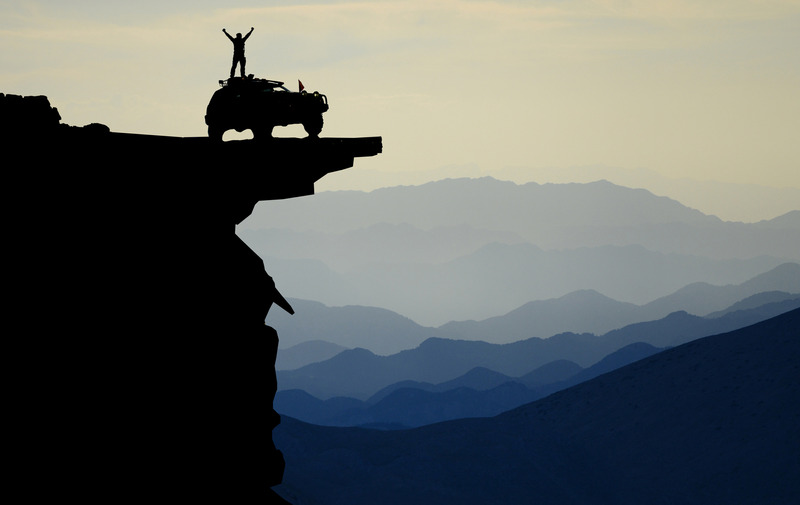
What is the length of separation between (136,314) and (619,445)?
45.2 meters

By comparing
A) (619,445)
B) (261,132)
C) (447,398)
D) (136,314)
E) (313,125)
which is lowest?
(136,314)

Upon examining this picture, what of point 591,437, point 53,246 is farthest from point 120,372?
point 591,437

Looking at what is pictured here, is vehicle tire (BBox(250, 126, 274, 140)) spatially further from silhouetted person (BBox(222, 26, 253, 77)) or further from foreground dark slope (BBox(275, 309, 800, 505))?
foreground dark slope (BBox(275, 309, 800, 505))

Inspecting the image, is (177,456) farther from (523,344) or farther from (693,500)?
(523,344)

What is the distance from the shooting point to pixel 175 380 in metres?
4.99

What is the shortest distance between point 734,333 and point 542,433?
11.6 m

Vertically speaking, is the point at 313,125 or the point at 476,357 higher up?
the point at 476,357

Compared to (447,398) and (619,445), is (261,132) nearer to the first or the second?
(619,445)

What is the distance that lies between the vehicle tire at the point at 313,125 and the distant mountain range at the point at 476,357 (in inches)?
5560

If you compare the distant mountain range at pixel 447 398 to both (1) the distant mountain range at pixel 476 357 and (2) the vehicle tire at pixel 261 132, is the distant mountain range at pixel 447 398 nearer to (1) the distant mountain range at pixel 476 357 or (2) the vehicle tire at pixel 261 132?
(1) the distant mountain range at pixel 476 357

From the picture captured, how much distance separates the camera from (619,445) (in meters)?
47.8

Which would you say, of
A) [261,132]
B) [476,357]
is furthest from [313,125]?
[476,357]

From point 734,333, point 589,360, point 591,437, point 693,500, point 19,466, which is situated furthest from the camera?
point 589,360

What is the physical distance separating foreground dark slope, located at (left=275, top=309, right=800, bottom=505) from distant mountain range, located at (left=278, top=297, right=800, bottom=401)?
312 ft
